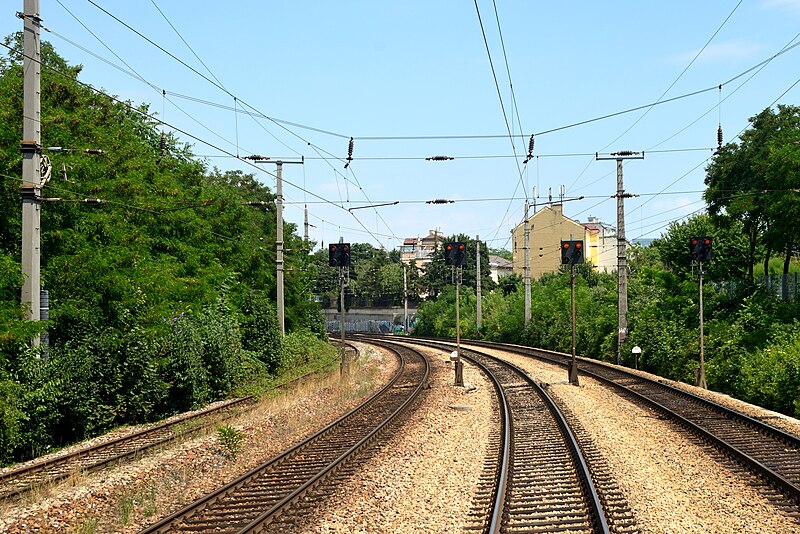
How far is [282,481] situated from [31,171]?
9.70 meters

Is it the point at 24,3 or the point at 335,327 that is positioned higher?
the point at 24,3

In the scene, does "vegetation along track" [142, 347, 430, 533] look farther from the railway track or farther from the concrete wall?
the concrete wall

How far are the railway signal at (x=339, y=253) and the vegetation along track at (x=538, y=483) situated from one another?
10077mm

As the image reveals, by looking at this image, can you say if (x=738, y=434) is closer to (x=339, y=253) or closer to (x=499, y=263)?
(x=339, y=253)

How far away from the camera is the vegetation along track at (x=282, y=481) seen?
10.1 meters

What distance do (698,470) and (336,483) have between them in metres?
6.24

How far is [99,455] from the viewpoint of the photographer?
15.8 metres

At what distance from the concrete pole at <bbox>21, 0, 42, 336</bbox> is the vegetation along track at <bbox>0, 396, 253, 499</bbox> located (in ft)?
10.1

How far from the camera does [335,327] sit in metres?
102

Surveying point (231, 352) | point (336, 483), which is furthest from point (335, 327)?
point (336, 483)

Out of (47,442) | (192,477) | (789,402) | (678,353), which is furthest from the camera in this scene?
(678,353)

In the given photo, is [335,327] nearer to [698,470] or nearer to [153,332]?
[153,332]

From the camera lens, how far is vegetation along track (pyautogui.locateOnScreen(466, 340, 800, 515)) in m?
11.8

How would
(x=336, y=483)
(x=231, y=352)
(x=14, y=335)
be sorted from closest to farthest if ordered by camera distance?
(x=336, y=483), (x=14, y=335), (x=231, y=352)
